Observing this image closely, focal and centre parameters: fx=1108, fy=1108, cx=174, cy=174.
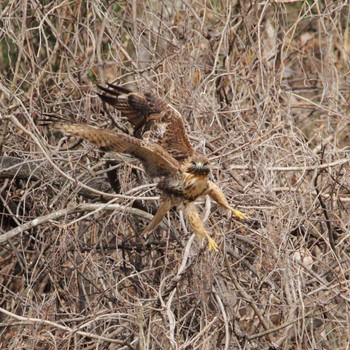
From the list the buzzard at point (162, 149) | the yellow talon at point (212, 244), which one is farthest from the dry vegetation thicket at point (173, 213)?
the buzzard at point (162, 149)

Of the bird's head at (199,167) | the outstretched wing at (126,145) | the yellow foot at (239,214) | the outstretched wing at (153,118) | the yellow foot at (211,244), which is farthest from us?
the outstretched wing at (153,118)

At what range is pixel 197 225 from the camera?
16.9ft

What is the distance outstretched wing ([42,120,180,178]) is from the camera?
479 centimetres

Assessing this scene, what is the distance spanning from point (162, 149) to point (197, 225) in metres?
0.39

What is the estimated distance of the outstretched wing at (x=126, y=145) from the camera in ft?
15.7

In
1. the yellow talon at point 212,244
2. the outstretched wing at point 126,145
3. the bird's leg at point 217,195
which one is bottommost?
the yellow talon at point 212,244

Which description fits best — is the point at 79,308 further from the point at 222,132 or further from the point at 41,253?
the point at 222,132

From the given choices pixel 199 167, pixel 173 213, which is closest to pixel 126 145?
pixel 199 167

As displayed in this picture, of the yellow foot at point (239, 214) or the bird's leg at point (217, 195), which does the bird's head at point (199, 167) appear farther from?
the yellow foot at point (239, 214)

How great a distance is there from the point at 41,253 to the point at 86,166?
61 centimetres

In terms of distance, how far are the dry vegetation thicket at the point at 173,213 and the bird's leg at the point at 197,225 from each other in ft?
0.18

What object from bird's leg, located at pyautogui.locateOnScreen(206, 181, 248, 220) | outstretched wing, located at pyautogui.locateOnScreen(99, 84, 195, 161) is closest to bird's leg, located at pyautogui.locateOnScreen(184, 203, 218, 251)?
bird's leg, located at pyautogui.locateOnScreen(206, 181, 248, 220)

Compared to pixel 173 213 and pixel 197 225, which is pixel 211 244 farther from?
pixel 173 213

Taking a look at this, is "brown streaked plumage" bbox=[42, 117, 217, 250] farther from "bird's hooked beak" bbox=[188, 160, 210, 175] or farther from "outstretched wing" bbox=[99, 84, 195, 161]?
"outstretched wing" bbox=[99, 84, 195, 161]
